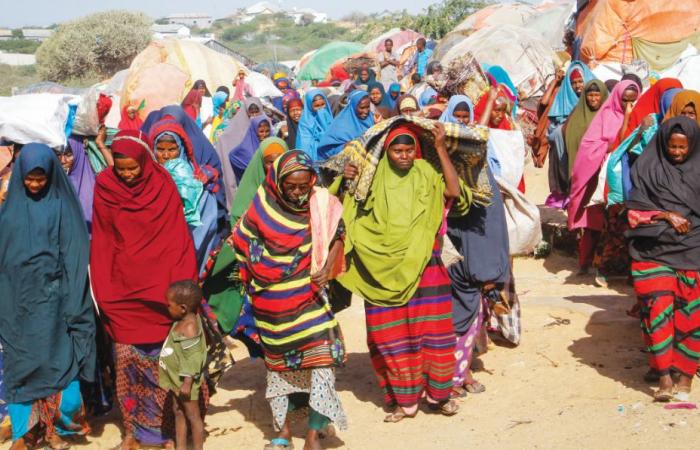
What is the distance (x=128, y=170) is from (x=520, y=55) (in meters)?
13.7

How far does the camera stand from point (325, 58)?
2975 centimetres

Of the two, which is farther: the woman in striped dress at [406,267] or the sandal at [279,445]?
the woman in striped dress at [406,267]

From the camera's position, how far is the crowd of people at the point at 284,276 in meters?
5.04

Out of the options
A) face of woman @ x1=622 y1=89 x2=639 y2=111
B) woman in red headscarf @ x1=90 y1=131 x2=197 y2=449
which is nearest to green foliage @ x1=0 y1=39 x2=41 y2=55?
face of woman @ x1=622 y1=89 x2=639 y2=111

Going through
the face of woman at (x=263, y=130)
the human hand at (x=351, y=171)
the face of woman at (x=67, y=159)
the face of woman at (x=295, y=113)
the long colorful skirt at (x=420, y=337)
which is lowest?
the long colorful skirt at (x=420, y=337)

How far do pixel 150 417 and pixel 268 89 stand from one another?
1377 cm

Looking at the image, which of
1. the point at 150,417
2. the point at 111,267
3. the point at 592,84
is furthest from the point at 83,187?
the point at 592,84

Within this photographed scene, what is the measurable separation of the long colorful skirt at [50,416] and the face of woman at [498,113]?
3.80 metres

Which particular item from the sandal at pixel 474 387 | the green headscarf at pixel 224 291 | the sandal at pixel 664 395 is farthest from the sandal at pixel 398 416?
the sandal at pixel 664 395

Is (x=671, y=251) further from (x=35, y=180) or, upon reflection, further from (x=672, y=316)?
(x=35, y=180)

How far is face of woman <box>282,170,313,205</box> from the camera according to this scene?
4828mm

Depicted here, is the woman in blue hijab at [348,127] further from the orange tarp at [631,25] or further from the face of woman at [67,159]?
the orange tarp at [631,25]

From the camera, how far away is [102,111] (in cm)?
682

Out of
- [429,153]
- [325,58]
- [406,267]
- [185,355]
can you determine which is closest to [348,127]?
[429,153]
